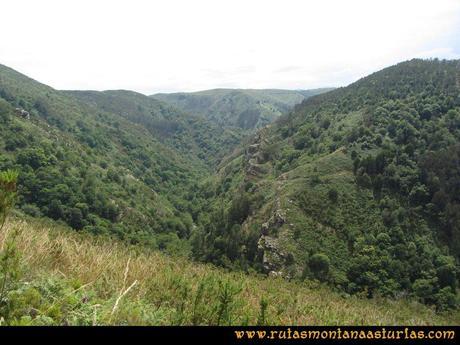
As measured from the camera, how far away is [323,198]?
235 feet

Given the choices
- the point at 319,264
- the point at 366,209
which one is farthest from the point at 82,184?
the point at 366,209

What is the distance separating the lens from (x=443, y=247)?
64.9 metres

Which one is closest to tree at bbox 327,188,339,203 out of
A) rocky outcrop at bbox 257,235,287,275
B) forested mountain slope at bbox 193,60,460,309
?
forested mountain slope at bbox 193,60,460,309

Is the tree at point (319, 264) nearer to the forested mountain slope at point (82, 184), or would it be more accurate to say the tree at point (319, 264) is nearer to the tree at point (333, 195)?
the tree at point (333, 195)

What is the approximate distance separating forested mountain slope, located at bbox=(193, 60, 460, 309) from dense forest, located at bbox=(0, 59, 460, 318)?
25cm

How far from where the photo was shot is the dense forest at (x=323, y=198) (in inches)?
2415

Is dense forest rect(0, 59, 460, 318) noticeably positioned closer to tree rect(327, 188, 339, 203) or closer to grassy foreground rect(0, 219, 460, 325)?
tree rect(327, 188, 339, 203)

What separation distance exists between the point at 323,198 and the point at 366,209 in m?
7.99

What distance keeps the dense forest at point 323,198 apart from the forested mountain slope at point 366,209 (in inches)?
9.9

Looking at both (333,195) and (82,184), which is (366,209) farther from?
(82,184)

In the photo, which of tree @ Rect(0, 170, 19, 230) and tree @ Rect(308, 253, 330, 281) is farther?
tree @ Rect(308, 253, 330, 281)

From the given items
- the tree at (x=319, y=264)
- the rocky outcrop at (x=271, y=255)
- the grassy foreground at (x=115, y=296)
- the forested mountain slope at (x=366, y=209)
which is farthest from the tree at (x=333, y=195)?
the grassy foreground at (x=115, y=296)

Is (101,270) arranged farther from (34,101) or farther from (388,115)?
(34,101)

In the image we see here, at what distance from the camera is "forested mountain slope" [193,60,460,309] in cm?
6022
